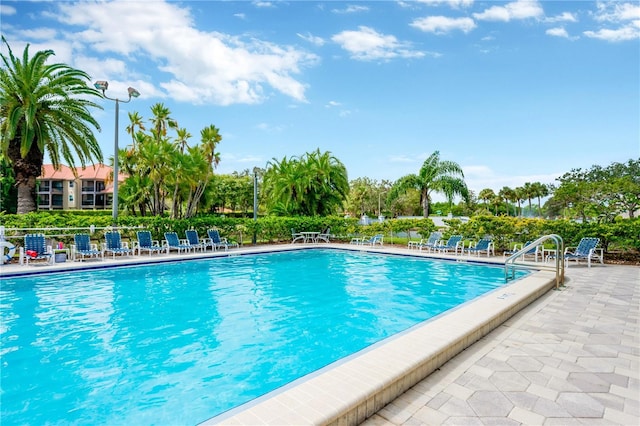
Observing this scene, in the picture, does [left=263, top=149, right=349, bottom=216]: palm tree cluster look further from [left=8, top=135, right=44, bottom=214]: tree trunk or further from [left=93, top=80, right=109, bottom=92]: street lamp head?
[left=8, top=135, right=44, bottom=214]: tree trunk

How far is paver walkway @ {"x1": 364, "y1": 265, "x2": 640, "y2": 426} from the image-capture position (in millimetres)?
2994

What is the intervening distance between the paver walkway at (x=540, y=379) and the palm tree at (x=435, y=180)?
21317 millimetres

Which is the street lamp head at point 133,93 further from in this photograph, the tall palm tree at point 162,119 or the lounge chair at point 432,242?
the tall palm tree at point 162,119

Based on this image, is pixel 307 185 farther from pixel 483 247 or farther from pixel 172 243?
pixel 483 247

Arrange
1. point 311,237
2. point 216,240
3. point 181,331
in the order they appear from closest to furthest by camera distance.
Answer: point 181,331 → point 216,240 → point 311,237

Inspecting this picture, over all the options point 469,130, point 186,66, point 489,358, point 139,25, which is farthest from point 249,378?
point 469,130

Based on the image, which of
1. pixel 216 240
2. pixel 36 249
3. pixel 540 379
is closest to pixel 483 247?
pixel 216 240

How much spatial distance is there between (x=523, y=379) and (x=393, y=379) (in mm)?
1454

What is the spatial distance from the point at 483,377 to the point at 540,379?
1.84 feet

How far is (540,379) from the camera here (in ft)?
12.0

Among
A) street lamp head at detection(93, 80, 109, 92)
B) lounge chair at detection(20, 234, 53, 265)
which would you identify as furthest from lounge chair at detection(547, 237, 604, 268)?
street lamp head at detection(93, 80, 109, 92)

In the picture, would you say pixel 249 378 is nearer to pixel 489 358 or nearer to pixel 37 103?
pixel 489 358

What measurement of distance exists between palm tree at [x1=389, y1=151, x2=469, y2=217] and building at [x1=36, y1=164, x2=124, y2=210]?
1886 inches

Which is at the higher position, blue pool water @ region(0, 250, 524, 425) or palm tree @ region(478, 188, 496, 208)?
palm tree @ region(478, 188, 496, 208)
